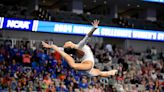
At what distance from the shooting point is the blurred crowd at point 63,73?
1661cm

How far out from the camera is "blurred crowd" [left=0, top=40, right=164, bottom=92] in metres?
16.6

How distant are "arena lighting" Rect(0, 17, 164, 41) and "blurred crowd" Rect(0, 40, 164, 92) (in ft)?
3.44

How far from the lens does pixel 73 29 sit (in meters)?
24.0

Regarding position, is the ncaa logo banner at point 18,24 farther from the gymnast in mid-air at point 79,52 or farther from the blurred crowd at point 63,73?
the gymnast in mid-air at point 79,52

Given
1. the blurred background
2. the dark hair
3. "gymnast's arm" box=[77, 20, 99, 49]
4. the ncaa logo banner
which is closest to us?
"gymnast's arm" box=[77, 20, 99, 49]

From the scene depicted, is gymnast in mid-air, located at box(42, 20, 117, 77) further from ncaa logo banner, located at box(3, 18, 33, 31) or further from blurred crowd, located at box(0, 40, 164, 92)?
ncaa logo banner, located at box(3, 18, 33, 31)

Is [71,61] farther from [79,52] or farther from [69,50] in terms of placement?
[79,52]

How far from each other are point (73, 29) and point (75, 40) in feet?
8.35

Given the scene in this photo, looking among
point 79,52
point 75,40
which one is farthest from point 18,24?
point 79,52

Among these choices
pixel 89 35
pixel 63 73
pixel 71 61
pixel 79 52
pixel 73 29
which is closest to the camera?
pixel 71 61

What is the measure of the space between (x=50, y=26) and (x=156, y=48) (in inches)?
389

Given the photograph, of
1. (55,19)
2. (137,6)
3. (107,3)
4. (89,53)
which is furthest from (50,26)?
(89,53)

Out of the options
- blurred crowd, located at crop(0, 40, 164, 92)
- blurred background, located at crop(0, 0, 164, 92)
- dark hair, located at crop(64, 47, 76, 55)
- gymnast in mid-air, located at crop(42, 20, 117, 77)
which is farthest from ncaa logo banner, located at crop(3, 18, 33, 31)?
dark hair, located at crop(64, 47, 76, 55)

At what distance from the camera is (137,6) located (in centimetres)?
3206
